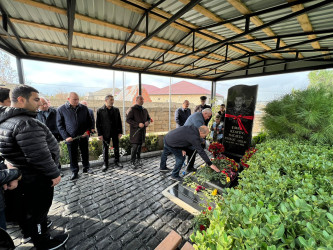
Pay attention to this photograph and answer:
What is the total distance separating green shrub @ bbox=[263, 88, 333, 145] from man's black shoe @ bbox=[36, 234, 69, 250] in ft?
14.6

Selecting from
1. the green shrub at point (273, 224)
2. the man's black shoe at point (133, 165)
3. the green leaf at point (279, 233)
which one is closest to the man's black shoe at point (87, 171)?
the man's black shoe at point (133, 165)

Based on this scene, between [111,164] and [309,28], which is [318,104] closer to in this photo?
[309,28]

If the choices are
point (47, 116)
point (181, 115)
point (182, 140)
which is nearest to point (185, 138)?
point (182, 140)

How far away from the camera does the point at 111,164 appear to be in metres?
4.76

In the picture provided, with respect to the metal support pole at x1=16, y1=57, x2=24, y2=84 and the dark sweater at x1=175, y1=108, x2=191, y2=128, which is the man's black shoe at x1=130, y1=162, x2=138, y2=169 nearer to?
the dark sweater at x1=175, y1=108, x2=191, y2=128

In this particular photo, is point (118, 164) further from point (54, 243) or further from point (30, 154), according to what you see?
point (30, 154)

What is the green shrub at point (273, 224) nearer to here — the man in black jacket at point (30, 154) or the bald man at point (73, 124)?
the man in black jacket at point (30, 154)

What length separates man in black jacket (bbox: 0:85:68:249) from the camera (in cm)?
158

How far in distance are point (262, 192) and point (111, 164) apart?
14.9 ft

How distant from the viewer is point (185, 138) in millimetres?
3412

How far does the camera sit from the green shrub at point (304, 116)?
2.64 m

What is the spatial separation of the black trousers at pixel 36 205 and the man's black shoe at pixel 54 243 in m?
0.04

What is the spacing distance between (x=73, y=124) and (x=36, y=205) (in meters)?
2.14

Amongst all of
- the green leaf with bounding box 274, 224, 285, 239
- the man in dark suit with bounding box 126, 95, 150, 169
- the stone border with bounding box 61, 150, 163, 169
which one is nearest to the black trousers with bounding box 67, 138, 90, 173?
the stone border with bounding box 61, 150, 163, 169
